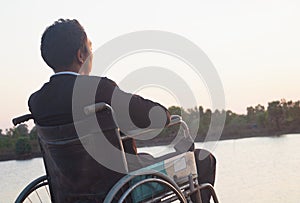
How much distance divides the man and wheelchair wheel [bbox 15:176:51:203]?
0.54 meters

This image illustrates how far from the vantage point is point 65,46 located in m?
2.64

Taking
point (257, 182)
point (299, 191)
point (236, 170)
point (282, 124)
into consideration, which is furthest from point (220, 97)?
point (282, 124)

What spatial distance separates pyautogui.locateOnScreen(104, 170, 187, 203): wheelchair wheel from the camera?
2.46m

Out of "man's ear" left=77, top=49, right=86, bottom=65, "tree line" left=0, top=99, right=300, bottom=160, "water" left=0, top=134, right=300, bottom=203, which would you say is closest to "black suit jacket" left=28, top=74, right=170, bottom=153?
"man's ear" left=77, top=49, right=86, bottom=65

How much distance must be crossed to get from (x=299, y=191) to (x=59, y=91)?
378 centimetres

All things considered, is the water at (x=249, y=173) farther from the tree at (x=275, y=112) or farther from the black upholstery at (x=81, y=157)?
the tree at (x=275, y=112)

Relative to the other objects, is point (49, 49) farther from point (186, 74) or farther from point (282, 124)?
point (282, 124)

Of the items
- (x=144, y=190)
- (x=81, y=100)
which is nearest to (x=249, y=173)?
(x=144, y=190)

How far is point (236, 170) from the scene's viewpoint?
7340 millimetres

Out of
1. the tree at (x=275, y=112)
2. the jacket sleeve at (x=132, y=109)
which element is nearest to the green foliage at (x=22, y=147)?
the tree at (x=275, y=112)

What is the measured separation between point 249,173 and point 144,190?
4613 mm

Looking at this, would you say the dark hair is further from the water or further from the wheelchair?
the water

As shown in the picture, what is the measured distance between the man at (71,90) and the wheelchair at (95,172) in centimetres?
5

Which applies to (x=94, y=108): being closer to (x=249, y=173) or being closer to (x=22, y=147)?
(x=249, y=173)
